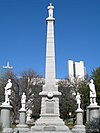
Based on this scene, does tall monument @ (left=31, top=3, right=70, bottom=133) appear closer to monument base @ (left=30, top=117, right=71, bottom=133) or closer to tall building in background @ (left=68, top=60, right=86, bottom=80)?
monument base @ (left=30, top=117, right=71, bottom=133)

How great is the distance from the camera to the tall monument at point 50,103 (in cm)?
1897

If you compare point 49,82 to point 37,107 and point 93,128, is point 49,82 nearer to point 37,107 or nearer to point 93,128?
point 93,128

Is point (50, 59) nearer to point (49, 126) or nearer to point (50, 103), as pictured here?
point (50, 103)

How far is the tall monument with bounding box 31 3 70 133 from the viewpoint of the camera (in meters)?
19.0

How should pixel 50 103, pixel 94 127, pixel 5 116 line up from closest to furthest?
pixel 94 127
pixel 5 116
pixel 50 103

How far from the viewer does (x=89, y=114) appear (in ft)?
67.8

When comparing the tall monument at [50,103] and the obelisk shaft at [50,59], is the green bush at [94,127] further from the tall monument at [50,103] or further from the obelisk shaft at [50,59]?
the obelisk shaft at [50,59]

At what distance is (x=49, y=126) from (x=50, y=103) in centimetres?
194

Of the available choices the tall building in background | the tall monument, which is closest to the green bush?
the tall monument

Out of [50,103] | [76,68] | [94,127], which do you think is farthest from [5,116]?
[76,68]

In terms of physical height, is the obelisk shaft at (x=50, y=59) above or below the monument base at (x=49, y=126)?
above

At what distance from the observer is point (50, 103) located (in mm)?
20078

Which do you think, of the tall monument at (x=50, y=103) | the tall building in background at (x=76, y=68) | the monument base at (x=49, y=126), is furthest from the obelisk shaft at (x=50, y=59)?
the tall building in background at (x=76, y=68)

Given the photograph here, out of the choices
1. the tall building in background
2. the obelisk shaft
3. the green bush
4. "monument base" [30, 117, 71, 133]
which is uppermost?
the tall building in background
